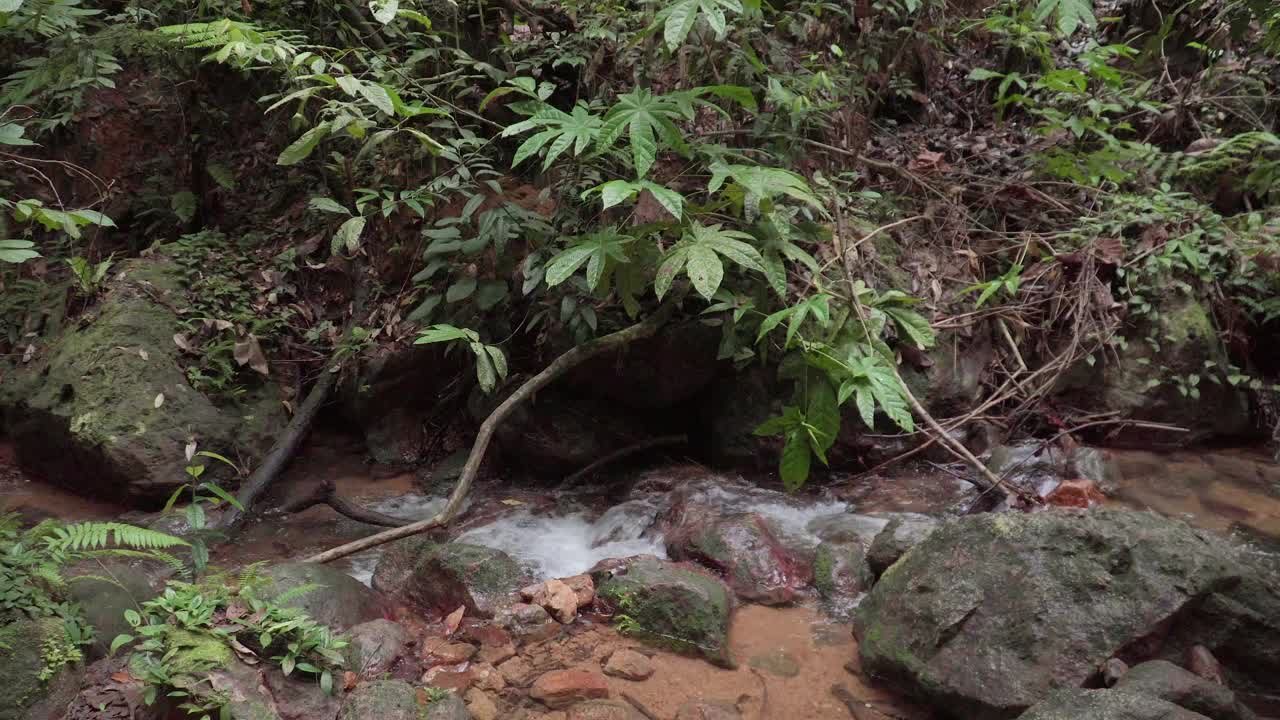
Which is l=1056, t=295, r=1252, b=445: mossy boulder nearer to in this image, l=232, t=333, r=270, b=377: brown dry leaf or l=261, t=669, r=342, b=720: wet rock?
l=261, t=669, r=342, b=720: wet rock

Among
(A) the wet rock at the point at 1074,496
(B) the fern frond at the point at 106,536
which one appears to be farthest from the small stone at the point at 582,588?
(A) the wet rock at the point at 1074,496

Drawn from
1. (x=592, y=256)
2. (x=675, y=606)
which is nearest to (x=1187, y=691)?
(x=675, y=606)

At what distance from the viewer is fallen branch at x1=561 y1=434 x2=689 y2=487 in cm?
481

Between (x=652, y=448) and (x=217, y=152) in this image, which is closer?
(x=652, y=448)

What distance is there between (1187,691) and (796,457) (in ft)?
4.85

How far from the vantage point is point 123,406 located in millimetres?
4465

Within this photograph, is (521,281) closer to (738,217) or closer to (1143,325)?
(738,217)

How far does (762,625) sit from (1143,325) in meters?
3.41

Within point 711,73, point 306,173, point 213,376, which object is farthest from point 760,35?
point 213,376

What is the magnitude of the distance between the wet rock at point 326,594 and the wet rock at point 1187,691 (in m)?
2.76

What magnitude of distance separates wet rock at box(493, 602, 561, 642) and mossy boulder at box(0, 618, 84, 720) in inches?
57.8

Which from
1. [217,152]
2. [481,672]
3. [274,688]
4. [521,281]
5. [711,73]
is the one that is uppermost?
[711,73]

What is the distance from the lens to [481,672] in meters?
3.01

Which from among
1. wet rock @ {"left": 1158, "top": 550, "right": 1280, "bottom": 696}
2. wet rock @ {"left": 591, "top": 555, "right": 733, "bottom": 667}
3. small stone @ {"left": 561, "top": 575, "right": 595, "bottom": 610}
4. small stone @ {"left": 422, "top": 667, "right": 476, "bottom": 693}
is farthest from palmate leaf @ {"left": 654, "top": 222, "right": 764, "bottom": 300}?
wet rock @ {"left": 1158, "top": 550, "right": 1280, "bottom": 696}
